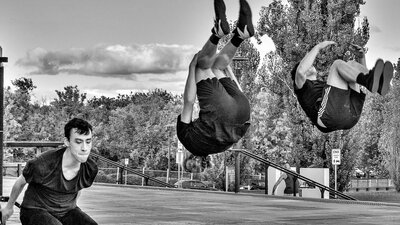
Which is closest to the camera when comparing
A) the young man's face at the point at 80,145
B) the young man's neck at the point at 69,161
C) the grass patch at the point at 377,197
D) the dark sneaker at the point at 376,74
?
the dark sneaker at the point at 376,74

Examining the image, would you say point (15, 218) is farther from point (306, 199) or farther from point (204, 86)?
point (204, 86)

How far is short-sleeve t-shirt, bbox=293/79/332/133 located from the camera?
6246 mm

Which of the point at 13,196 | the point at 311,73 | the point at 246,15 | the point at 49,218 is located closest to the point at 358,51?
the point at 311,73

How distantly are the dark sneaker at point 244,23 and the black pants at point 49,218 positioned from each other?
4.93m

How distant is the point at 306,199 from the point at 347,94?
33348 millimetres

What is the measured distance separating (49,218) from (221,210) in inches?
907

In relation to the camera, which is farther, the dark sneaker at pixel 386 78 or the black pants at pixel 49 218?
the black pants at pixel 49 218

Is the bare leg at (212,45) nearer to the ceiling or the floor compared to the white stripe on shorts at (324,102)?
nearer to the ceiling

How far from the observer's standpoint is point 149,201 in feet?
119

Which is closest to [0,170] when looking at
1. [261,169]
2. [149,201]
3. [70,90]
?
[70,90]

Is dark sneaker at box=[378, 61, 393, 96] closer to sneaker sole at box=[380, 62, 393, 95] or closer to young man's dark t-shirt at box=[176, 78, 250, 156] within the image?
sneaker sole at box=[380, 62, 393, 95]

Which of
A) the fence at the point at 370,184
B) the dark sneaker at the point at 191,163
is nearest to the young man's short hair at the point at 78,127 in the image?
the dark sneaker at the point at 191,163

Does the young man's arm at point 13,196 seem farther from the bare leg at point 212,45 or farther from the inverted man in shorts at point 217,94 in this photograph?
the bare leg at point 212,45

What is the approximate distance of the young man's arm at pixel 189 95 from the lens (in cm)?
547
